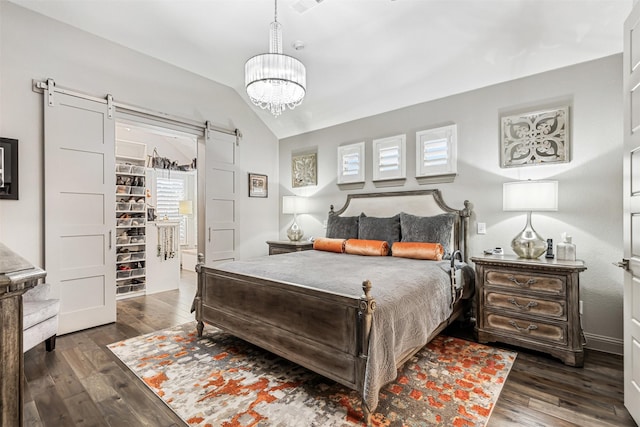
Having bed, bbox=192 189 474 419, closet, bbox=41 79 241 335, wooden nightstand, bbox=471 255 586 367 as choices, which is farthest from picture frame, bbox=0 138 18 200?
wooden nightstand, bbox=471 255 586 367

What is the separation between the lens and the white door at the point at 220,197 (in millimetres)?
4738

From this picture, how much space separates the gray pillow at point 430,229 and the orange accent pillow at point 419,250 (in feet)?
0.50

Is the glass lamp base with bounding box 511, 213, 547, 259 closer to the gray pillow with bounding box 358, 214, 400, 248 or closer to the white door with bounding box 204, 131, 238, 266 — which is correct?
the gray pillow with bounding box 358, 214, 400, 248

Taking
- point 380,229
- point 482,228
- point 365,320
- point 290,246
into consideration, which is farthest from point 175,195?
point 365,320

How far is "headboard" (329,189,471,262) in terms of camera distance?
3684 millimetres

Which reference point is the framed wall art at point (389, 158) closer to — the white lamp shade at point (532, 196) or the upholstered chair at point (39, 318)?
the white lamp shade at point (532, 196)

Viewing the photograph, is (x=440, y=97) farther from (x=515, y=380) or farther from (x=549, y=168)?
(x=515, y=380)

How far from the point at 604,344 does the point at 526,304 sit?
0.86 metres

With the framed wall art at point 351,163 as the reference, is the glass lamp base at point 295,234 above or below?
below

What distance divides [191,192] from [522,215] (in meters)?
6.92

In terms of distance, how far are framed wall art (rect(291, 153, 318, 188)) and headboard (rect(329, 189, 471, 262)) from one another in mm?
801

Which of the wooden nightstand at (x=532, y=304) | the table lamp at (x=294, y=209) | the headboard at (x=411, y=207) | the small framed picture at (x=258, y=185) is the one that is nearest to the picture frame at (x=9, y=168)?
the small framed picture at (x=258, y=185)

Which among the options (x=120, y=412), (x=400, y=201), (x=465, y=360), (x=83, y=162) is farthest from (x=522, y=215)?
(x=83, y=162)

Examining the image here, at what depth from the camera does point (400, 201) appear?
165 inches
